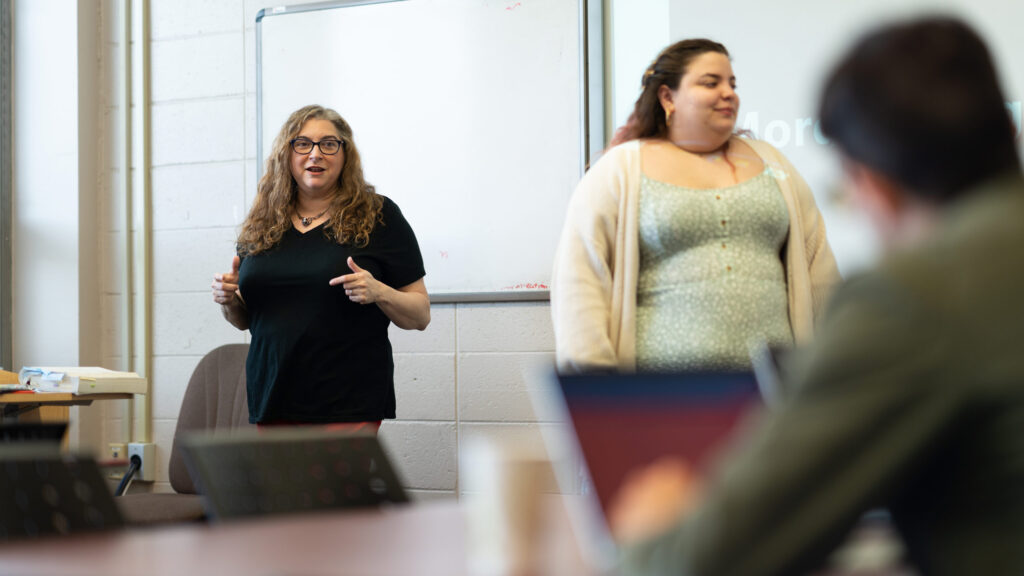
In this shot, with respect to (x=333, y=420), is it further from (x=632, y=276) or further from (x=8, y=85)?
(x=8, y=85)

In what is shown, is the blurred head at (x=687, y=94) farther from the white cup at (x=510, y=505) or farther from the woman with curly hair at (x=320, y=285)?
the white cup at (x=510, y=505)

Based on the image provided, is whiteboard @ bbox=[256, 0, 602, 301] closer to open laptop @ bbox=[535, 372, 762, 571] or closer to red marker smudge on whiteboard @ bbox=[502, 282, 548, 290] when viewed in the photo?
red marker smudge on whiteboard @ bbox=[502, 282, 548, 290]

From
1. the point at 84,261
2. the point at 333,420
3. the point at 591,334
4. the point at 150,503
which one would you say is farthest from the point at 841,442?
the point at 84,261

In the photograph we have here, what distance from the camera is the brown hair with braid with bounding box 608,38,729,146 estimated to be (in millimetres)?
2252

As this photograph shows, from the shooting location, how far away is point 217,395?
10.3 feet

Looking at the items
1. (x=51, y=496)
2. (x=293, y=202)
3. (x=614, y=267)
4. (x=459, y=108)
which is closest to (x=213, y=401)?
(x=293, y=202)

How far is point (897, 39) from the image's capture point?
27.2 inches

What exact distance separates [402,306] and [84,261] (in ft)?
6.12

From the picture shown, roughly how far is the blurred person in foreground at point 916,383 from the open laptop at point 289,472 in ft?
2.35

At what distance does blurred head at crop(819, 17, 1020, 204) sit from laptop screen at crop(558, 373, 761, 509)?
289 mm

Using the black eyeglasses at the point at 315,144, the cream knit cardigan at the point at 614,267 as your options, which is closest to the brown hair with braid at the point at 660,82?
the cream knit cardigan at the point at 614,267

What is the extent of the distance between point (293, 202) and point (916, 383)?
7.42ft

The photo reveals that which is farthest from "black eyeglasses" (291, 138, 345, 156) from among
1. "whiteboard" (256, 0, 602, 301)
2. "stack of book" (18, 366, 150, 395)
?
"stack of book" (18, 366, 150, 395)

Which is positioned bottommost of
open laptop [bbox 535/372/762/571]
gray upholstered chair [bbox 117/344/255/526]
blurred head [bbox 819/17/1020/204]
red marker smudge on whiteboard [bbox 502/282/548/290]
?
gray upholstered chair [bbox 117/344/255/526]
